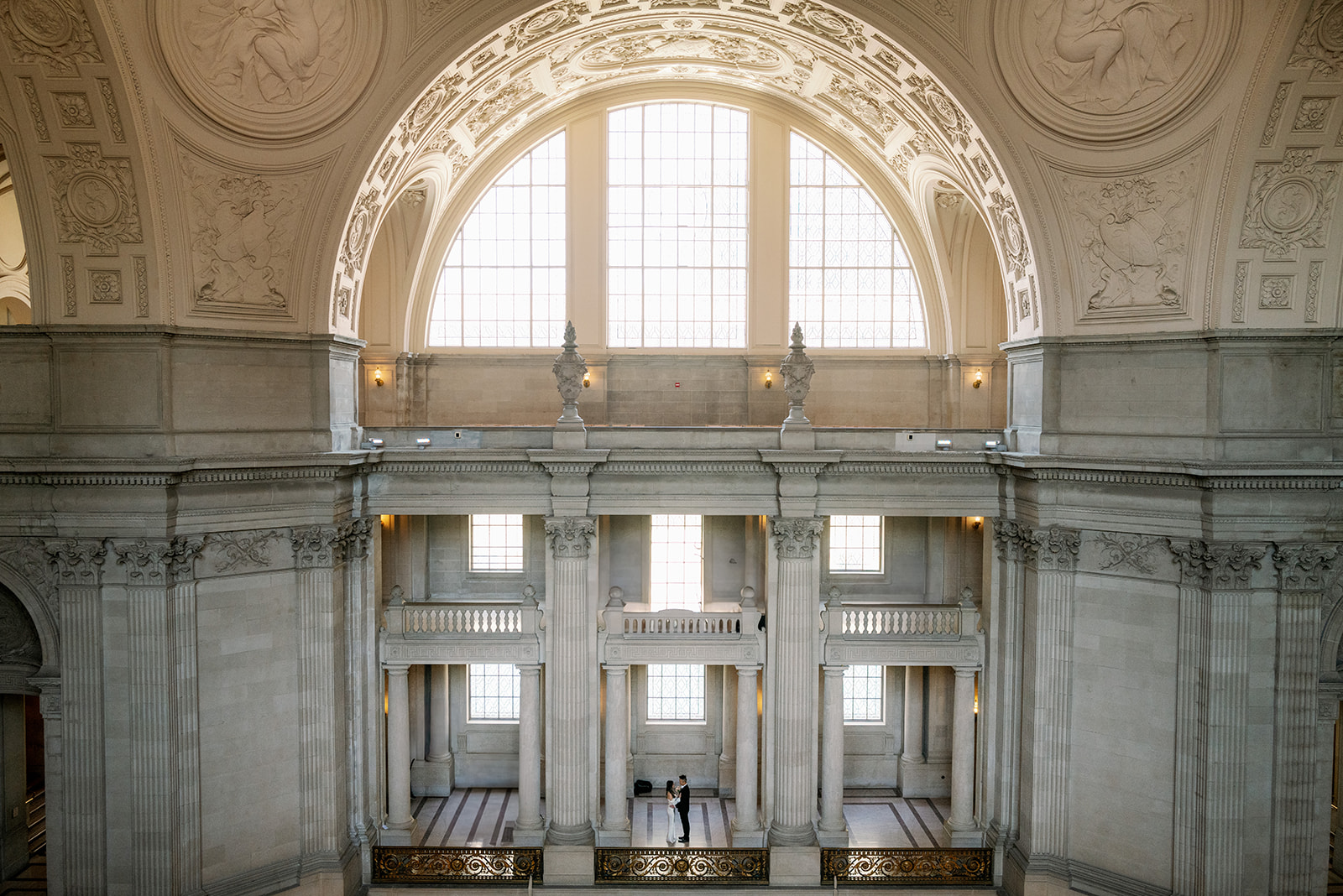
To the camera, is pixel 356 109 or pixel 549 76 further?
pixel 549 76

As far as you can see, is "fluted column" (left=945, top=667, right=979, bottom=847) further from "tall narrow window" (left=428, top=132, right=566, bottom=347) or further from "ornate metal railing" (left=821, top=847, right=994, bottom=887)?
"tall narrow window" (left=428, top=132, right=566, bottom=347)

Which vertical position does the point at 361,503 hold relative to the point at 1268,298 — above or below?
below

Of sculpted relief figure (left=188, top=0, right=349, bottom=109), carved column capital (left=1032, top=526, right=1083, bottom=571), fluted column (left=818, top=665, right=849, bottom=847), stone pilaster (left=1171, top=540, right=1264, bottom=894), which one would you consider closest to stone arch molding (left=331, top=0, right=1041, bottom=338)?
sculpted relief figure (left=188, top=0, right=349, bottom=109)

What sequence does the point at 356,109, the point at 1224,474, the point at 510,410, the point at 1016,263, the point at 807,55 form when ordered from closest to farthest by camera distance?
the point at 1224,474 < the point at 356,109 < the point at 1016,263 < the point at 807,55 < the point at 510,410

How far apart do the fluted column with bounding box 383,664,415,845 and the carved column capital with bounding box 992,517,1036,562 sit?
506 inches

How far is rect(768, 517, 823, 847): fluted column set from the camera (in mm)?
18078

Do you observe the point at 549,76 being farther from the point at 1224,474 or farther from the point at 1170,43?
the point at 1224,474

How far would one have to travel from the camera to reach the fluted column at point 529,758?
18594 millimetres

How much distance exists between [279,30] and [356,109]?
1.73 meters

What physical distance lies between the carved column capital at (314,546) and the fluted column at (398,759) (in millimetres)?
3215

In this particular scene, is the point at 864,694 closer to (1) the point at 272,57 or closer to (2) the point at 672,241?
(2) the point at 672,241

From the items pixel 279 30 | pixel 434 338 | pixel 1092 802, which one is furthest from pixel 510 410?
pixel 1092 802

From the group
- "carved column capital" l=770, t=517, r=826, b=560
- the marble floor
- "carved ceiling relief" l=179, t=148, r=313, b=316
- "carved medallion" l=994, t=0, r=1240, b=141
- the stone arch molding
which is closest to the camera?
"carved medallion" l=994, t=0, r=1240, b=141

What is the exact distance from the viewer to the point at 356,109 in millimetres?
16047
